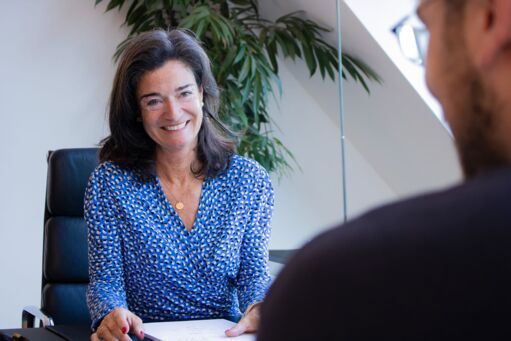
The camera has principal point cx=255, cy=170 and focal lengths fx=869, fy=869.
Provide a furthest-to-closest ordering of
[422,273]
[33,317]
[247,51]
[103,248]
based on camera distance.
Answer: [247,51] < [33,317] < [103,248] < [422,273]

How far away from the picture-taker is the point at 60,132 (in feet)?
12.3

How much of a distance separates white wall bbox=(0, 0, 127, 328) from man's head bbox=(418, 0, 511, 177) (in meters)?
3.40

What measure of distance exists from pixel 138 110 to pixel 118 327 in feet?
2.05

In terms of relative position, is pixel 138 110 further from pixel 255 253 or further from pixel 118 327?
pixel 118 327

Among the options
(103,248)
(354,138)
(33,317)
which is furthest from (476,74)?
(354,138)

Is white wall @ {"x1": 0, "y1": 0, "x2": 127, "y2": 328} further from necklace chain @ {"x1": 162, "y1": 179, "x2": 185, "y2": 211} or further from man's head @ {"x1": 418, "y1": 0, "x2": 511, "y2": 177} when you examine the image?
man's head @ {"x1": 418, "y1": 0, "x2": 511, "y2": 177}

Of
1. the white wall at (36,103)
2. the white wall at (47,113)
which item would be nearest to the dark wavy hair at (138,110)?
the white wall at (47,113)

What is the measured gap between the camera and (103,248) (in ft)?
6.38

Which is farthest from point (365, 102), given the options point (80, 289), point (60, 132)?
point (80, 289)

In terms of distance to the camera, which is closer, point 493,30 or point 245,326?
point 493,30

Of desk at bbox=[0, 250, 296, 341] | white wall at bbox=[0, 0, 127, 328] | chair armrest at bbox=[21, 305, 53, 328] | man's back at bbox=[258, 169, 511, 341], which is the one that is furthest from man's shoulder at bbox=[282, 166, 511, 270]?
white wall at bbox=[0, 0, 127, 328]

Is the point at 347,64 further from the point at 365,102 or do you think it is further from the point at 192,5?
the point at 192,5

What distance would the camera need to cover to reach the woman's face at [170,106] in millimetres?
2057

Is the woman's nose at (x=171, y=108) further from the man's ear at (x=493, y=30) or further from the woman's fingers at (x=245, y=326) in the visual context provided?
the man's ear at (x=493, y=30)
